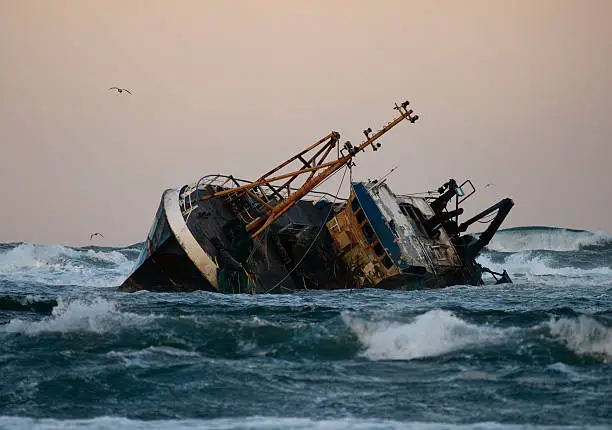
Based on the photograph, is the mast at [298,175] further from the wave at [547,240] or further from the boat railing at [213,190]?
the wave at [547,240]

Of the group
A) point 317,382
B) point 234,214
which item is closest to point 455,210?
point 234,214

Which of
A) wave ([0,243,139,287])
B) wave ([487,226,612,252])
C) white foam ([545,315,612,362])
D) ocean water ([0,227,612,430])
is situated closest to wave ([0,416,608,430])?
ocean water ([0,227,612,430])

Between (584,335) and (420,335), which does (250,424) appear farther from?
(584,335)

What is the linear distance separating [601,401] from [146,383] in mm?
6501

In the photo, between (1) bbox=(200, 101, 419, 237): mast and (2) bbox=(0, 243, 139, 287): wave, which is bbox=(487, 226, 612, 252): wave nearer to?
(2) bbox=(0, 243, 139, 287): wave

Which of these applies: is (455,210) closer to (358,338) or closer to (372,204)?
(372,204)

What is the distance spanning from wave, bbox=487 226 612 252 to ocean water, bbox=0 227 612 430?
2165 inches

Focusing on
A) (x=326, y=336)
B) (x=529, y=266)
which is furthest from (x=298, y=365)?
(x=529, y=266)

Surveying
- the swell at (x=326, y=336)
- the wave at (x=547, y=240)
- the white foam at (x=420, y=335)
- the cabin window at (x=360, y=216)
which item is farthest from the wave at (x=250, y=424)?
the wave at (x=547, y=240)

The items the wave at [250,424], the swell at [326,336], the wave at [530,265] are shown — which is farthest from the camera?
the wave at [530,265]

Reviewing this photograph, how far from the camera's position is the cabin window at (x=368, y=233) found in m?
25.7

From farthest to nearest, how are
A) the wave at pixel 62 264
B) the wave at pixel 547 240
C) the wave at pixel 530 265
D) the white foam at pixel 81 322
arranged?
the wave at pixel 547 240 → the wave at pixel 530 265 → the wave at pixel 62 264 → the white foam at pixel 81 322

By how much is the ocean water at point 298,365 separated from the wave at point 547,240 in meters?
55.0

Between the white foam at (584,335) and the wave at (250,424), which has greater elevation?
the white foam at (584,335)
